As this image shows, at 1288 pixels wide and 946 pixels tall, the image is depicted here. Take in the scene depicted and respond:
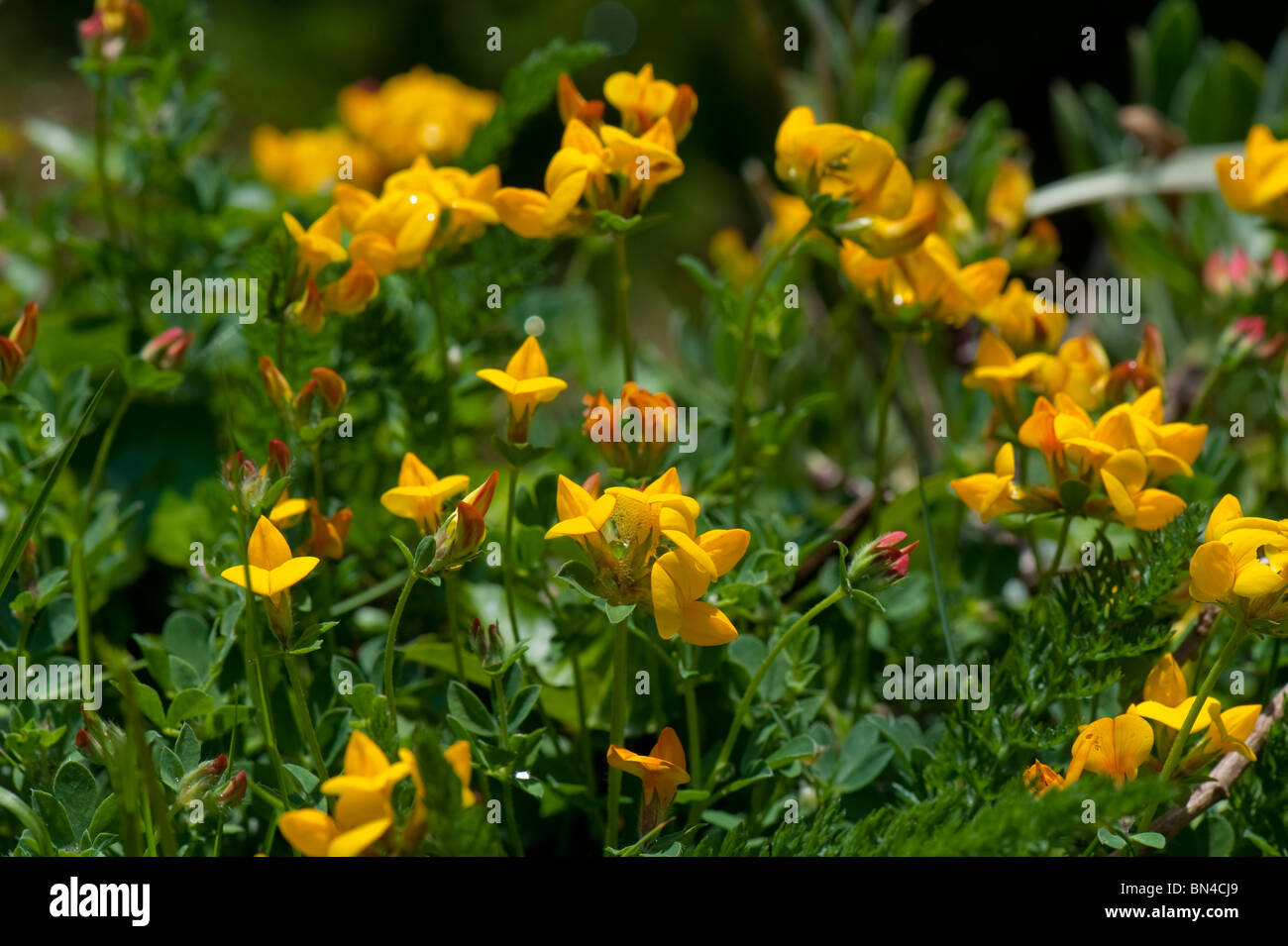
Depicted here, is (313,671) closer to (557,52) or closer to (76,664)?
(76,664)

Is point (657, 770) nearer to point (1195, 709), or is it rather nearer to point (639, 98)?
point (1195, 709)

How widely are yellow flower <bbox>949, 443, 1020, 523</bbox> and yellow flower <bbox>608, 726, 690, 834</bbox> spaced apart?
229 millimetres

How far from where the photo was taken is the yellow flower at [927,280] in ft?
2.65

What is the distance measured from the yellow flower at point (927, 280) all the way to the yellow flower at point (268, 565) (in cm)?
42

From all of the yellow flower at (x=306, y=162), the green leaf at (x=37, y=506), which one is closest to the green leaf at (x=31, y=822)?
the green leaf at (x=37, y=506)

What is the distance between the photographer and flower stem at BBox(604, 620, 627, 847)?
65cm

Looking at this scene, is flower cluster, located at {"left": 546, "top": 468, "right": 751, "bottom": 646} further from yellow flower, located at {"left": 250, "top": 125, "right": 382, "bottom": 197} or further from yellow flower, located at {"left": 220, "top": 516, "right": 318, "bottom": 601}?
yellow flower, located at {"left": 250, "top": 125, "right": 382, "bottom": 197}

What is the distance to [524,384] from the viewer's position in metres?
0.69

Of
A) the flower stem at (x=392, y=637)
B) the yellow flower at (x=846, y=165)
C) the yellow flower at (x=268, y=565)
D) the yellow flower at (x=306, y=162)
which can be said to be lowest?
the flower stem at (x=392, y=637)

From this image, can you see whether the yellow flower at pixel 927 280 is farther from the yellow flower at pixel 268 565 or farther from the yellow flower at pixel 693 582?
the yellow flower at pixel 268 565

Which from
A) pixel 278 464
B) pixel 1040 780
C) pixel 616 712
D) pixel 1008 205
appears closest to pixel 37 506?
pixel 278 464

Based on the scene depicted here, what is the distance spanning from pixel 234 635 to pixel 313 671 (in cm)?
14

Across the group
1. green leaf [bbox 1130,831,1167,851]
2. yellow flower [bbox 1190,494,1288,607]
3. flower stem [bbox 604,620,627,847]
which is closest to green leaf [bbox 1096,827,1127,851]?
green leaf [bbox 1130,831,1167,851]

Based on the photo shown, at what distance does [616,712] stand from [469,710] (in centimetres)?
9
